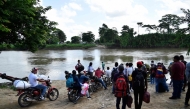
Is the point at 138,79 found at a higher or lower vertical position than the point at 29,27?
lower

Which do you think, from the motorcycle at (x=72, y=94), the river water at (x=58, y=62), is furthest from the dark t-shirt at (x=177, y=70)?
the river water at (x=58, y=62)

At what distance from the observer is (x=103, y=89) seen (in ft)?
38.3

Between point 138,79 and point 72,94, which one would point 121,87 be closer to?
point 138,79

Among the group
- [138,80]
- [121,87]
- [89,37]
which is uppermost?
[89,37]

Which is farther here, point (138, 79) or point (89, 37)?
point (89, 37)

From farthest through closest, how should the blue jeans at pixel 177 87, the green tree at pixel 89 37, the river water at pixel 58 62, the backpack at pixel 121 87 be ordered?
the green tree at pixel 89 37 < the river water at pixel 58 62 < the blue jeans at pixel 177 87 < the backpack at pixel 121 87

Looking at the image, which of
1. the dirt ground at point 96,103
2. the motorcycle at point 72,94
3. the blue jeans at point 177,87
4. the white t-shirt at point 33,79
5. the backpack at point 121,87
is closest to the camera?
the backpack at point 121,87

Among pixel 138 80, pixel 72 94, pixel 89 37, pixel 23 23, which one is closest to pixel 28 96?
pixel 72 94

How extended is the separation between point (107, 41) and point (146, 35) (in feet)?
69.2

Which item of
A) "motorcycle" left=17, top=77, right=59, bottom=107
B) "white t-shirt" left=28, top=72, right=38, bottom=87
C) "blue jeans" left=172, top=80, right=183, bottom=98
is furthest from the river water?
"blue jeans" left=172, top=80, right=183, bottom=98

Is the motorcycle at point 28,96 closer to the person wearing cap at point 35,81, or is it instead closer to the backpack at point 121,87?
the person wearing cap at point 35,81

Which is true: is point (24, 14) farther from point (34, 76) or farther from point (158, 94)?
point (158, 94)

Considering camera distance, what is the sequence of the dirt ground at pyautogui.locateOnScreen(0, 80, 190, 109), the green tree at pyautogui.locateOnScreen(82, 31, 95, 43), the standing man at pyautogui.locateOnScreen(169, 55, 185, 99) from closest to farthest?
1. the dirt ground at pyautogui.locateOnScreen(0, 80, 190, 109)
2. the standing man at pyautogui.locateOnScreen(169, 55, 185, 99)
3. the green tree at pyautogui.locateOnScreen(82, 31, 95, 43)

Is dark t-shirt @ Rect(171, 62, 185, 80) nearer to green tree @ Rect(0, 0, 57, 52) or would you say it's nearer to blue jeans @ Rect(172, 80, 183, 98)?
blue jeans @ Rect(172, 80, 183, 98)
